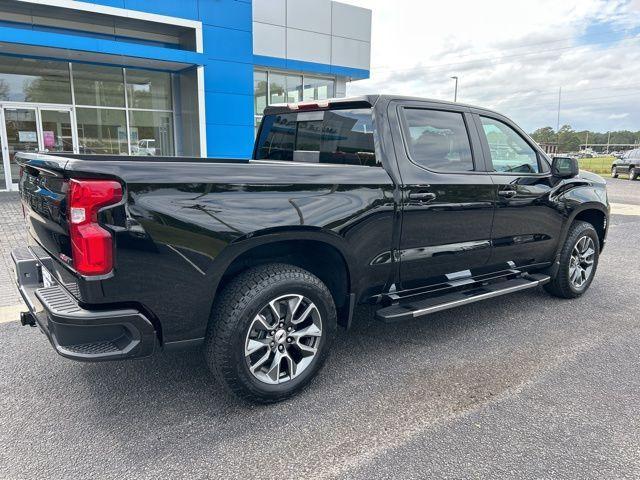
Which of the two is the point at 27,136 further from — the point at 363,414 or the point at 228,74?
the point at 363,414

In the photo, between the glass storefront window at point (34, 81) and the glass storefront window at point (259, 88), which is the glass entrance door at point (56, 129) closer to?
the glass storefront window at point (34, 81)

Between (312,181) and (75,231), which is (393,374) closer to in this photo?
(312,181)

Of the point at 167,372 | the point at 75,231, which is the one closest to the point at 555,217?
the point at 167,372

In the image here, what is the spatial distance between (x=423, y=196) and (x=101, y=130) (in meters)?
13.8

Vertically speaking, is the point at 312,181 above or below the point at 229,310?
above

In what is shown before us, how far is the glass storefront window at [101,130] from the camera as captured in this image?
1436 cm

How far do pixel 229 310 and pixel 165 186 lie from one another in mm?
800

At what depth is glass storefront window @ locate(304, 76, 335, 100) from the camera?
731 inches

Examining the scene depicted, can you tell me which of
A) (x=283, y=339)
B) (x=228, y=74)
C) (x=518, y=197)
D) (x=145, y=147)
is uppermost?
(x=228, y=74)

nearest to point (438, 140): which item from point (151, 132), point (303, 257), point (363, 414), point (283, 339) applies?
point (303, 257)

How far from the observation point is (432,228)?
11.9ft

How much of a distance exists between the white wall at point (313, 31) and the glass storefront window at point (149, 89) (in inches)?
129

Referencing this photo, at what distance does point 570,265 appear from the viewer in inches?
199

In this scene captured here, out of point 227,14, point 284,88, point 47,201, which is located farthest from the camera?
point 284,88
